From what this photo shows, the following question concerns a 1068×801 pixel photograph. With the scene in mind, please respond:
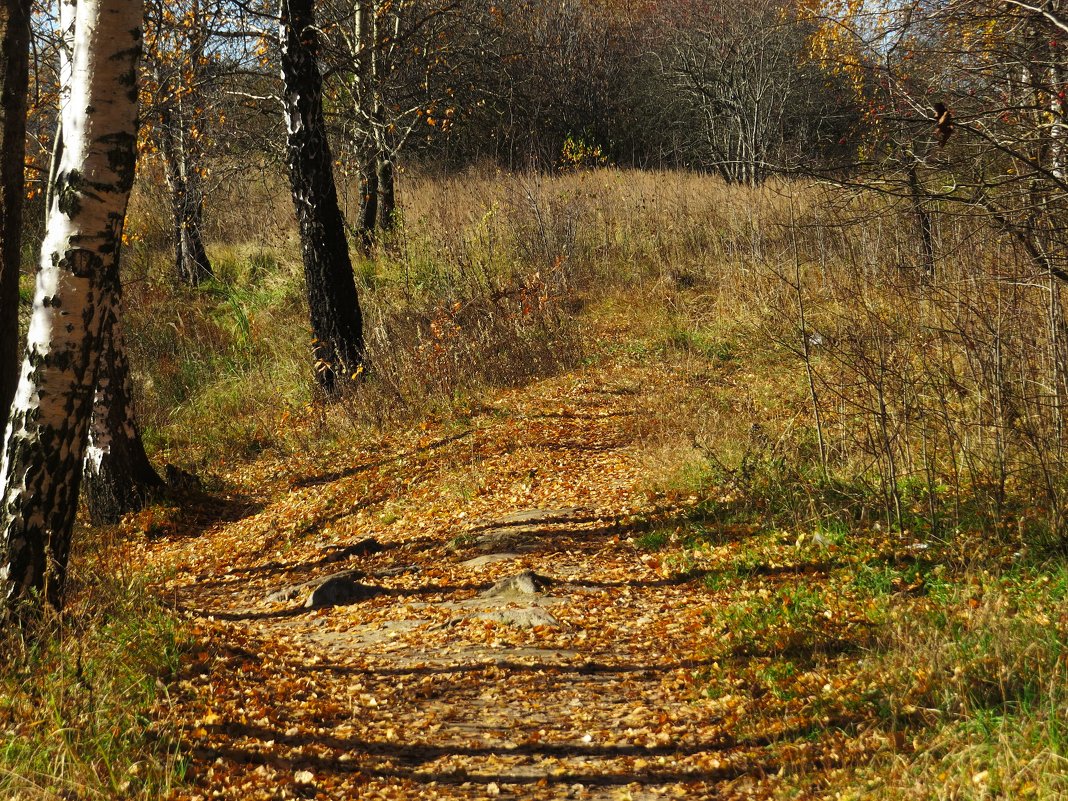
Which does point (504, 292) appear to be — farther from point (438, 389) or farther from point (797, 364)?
point (797, 364)

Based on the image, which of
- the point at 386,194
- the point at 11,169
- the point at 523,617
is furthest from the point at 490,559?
the point at 386,194

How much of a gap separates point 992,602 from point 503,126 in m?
19.2

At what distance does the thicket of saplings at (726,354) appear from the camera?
14.3ft

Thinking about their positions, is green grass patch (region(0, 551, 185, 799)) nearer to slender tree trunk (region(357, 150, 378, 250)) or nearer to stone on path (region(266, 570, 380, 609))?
stone on path (region(266, 570, 380, 609))

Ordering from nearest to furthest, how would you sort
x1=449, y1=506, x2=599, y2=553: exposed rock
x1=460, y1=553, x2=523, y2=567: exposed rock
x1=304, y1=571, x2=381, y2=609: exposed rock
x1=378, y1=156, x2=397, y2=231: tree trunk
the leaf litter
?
the leaf litter < x1=304, y1=571, x2=381, y2=609: exposed rock < x1=460, y1=553, x2=523, y2=567: exposed rock < x1=449, y1=506, x2=599, y2=553: exposed rock < x1=378, y1=156, x2=397, y2=231: tree trunk

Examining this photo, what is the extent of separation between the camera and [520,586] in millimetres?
5668

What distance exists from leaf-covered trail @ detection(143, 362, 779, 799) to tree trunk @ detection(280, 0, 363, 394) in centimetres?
146

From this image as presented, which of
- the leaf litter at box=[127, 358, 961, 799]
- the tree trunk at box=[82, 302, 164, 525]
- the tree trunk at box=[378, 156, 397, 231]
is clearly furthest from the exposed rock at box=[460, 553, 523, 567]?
the tree trunk at box=[378, 156, 397, 231]

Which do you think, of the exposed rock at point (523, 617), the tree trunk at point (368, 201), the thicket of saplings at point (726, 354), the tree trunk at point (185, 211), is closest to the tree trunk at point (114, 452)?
the thicket of saplings at point (726, 354)

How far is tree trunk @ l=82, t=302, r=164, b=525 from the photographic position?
7922 mm

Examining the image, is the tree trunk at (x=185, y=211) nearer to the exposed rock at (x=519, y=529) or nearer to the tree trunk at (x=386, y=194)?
the tree trunk at (x=386, y=194)

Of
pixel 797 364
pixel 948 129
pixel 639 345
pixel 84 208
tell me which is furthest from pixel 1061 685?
pixel 639 345

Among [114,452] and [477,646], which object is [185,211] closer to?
[114,452]

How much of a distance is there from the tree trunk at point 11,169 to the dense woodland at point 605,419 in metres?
0.03
